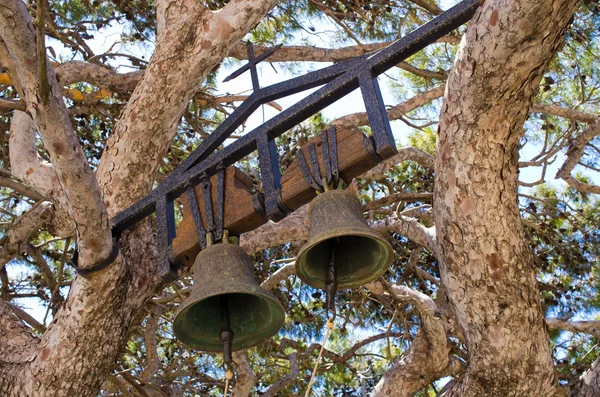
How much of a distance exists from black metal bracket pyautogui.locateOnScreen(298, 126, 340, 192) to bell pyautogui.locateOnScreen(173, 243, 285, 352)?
1.13 feet

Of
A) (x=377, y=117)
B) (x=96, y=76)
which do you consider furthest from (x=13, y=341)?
(x=96, y=76)

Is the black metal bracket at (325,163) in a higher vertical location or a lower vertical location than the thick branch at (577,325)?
lower

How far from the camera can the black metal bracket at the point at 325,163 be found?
2.32 metres

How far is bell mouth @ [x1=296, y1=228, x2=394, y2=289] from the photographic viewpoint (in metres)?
2.46

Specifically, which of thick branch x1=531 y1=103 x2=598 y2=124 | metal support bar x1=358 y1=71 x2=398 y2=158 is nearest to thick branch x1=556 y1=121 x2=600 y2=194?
thick branch x1=531 y1=103 x2=598 y2=124

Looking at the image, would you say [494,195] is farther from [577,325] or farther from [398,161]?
[398,161]

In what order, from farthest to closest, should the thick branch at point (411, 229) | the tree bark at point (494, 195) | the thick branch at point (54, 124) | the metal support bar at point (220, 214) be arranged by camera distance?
1. the thick branch at point (411, 229)
2. the metal support bar at point (220, 214)
3. the thick branch at point (54, 124)
4. the tree bark at point (494, 195)

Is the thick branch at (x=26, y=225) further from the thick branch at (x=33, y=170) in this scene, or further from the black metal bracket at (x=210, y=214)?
the black metal bracket at (x=210, y=214)

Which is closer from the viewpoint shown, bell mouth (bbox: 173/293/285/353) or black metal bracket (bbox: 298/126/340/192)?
black metal bracket (bbox: 298/126/340/192)

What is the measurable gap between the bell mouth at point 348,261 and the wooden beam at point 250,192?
174 millimetres

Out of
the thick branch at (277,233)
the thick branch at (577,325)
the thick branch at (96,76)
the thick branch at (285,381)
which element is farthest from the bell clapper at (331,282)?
the thick branch at (96,76)

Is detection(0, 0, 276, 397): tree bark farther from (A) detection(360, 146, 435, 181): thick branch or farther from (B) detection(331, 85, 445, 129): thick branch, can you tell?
(A) detection(360, 146, 435, 181): thick branch

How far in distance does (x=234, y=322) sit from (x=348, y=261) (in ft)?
1.39

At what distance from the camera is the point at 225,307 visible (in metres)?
2.61
